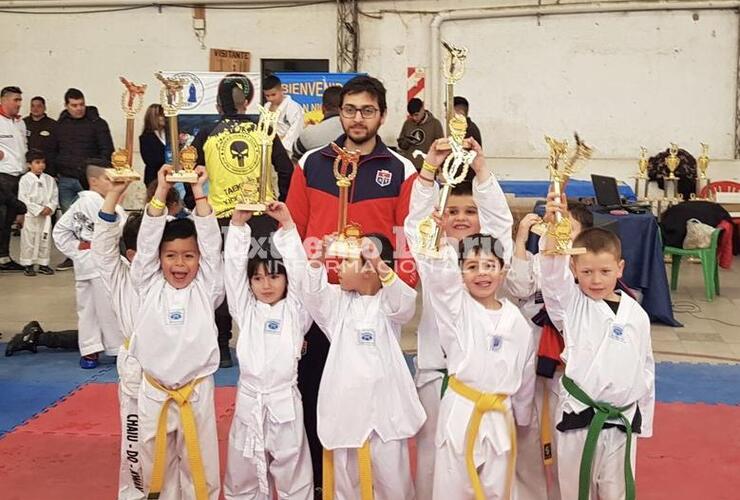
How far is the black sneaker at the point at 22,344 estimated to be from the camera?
6.17 metres

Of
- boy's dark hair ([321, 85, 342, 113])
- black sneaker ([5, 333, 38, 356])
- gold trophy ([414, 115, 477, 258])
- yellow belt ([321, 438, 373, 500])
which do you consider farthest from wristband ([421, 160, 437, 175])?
black sneaker ([5, 333, 38, 356])

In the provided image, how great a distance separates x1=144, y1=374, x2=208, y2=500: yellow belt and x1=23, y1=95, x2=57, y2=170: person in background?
7420 millimetres

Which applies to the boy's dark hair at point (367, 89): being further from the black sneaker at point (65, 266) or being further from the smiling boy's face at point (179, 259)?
the black sneaker at point (65, 266)

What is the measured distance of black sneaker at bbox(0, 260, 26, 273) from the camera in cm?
934

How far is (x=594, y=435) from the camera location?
302cm

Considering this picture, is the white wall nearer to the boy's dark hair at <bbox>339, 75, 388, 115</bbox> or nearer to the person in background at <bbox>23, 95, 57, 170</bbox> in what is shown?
the person in background at <bbox>23, 95, 57, 170</bbox>

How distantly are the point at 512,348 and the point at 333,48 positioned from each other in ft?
30.4

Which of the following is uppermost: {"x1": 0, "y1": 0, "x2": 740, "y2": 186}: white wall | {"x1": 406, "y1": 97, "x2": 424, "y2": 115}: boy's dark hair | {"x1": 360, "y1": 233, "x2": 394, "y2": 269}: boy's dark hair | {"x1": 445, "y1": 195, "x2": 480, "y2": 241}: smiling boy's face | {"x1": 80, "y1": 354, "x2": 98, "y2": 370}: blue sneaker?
{"x1": 0, "y1": 0, "x2": 740, "y2": 186}: white wall

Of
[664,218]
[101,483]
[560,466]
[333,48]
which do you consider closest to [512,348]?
[560,466]

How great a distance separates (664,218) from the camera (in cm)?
809

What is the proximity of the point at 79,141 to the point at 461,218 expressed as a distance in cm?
724

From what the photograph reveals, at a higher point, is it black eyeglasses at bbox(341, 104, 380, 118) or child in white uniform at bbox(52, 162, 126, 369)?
black eyeglasses at bbox(341, 104, 380, 118)

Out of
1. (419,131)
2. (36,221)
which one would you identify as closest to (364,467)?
(419,131)

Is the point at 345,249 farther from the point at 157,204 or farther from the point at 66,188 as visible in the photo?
the point at 66,188
